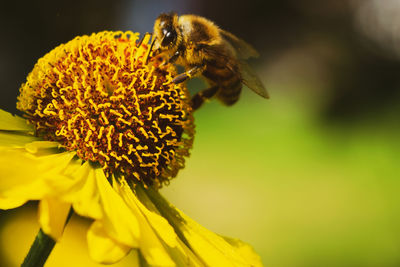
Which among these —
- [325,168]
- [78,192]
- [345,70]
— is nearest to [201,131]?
[325,168]

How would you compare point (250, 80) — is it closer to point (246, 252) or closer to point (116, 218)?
point (246, 252)

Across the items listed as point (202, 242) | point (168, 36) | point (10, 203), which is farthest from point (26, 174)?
point (168, 36)

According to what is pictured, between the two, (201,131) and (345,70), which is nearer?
(201,131)

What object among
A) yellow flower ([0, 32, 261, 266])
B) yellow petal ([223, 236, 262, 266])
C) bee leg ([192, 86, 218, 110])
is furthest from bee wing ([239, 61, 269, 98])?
yellow petal ([223, 236, 262, 266])

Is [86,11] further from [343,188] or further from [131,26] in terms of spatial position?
[343,188]

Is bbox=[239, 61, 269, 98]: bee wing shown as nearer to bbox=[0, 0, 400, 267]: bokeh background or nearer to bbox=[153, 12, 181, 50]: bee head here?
bbox=[153, 12, 181, 50]: bee head

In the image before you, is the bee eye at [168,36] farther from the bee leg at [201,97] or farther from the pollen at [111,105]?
the bee leg at [201,97]

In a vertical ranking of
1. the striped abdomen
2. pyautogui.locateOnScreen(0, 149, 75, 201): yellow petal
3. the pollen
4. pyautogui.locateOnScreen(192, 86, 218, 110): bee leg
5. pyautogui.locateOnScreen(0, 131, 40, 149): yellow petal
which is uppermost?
the striped abdomen
